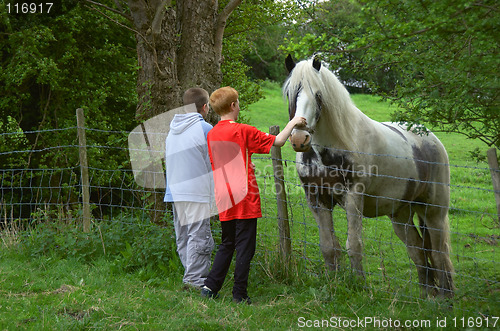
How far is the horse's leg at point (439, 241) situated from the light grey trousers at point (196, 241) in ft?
8.21

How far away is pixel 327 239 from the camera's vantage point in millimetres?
4496

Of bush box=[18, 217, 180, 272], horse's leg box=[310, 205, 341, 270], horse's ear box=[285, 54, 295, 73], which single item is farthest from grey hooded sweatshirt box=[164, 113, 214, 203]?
horse's leg box=[310, 205, 341, 270]

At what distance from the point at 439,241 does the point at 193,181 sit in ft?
10.1

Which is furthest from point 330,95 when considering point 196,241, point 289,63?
point 196,241

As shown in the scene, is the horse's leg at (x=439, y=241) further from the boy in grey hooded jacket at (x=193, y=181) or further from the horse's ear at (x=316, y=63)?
the boy in grey hooded jacket at (x=193, y=181)

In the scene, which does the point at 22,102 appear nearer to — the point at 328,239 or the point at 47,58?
the point at 47,58

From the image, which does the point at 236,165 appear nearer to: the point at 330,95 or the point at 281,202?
the point at 281,202

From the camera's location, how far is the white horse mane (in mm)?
4082

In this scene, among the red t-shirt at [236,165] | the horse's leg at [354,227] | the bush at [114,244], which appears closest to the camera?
the red t-shirt at [236,165]

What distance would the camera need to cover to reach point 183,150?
4.44 metres

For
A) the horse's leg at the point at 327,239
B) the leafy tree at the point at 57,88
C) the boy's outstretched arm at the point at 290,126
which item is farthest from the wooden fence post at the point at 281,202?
the leafy tree at the point at 57,88

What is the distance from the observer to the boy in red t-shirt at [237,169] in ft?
12.7

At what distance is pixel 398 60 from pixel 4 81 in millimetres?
7923

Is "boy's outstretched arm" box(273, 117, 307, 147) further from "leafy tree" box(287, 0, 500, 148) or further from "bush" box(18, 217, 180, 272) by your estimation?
"bush" box(18, 217, 180, 272)
